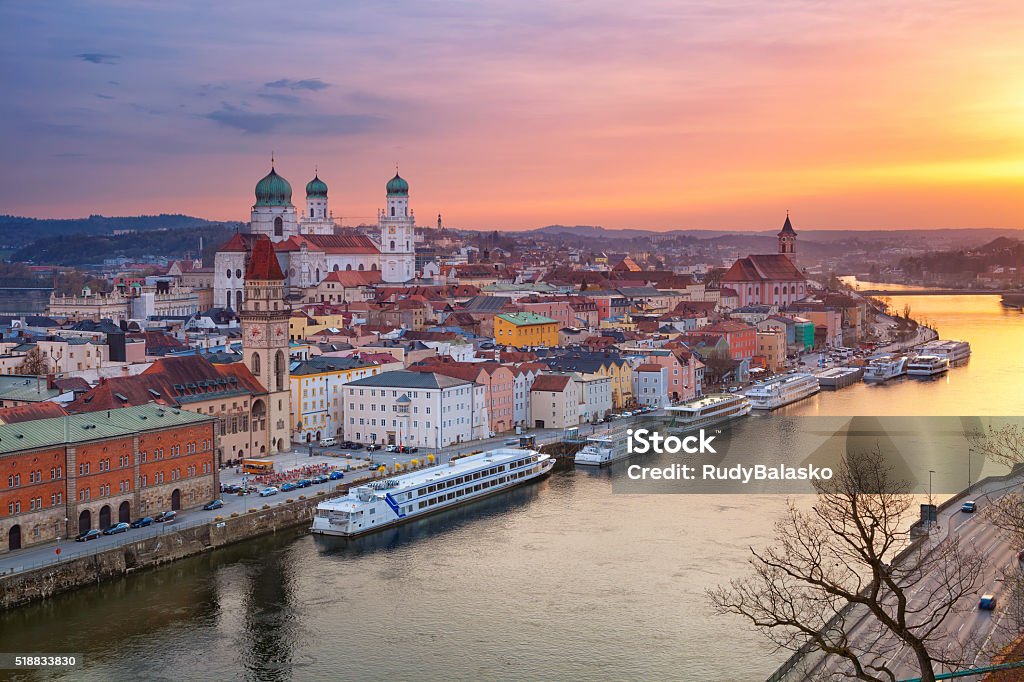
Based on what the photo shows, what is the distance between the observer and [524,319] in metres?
29.8

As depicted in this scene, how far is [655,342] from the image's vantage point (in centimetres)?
2814

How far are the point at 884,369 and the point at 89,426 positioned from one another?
919 inches

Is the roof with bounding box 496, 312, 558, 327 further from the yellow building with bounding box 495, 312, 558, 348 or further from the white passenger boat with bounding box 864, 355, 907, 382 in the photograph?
the white passenger boat with bounding box 864, 355, 907, 382

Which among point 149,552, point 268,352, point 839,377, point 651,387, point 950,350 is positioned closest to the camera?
point 149,552

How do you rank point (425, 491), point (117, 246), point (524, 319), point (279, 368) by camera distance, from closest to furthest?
point (425, 491), point (279, 368), point (524, 319), point (117, 246)

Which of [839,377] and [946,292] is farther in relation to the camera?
[946,292]

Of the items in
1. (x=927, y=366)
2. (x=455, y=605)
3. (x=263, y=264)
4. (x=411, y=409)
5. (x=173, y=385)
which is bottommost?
(x=455, y=605)

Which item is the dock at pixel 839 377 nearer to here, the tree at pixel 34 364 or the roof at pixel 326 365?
the roof at pixel 326 365

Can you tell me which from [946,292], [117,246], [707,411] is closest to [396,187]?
[707,411]

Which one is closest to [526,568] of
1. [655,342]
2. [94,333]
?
[94,333]

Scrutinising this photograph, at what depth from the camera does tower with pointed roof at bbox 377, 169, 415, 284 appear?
4116 centimetres

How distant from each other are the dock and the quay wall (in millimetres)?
17429

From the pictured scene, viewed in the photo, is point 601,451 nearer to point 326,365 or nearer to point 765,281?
point 326,365

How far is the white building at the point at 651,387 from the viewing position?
24.2 metres
